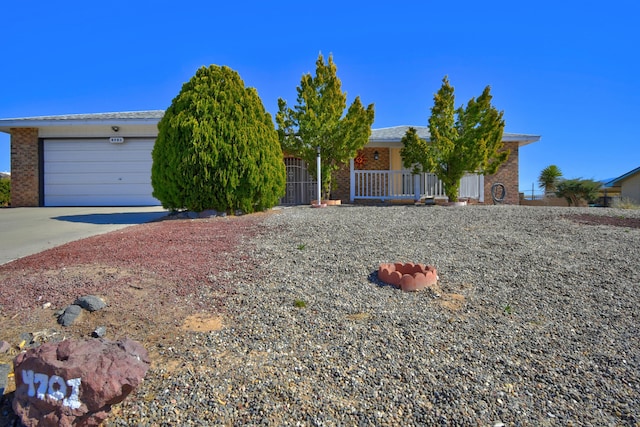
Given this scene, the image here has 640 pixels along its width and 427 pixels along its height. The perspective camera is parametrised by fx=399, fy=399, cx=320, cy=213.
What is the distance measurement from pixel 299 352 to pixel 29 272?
2.92 m

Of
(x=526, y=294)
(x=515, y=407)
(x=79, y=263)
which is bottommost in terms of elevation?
(x=515, y=407)

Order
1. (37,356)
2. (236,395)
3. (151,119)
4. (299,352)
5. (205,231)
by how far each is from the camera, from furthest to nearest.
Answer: (151,119) < (205,231) < (299,352) < (236,395) < (37,356)

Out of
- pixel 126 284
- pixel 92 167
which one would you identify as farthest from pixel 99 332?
pixel 92 167

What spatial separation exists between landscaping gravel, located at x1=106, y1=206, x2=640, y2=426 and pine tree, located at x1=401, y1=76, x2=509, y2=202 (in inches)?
244

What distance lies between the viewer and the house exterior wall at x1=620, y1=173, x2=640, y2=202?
71.5 ft

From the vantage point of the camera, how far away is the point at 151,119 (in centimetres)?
1284

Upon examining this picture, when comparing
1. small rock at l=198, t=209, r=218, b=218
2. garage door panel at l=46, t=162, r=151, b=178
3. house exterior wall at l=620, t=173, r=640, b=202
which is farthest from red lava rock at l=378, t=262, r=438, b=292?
house exterior wall at l=620, t=173, r=640, b=202

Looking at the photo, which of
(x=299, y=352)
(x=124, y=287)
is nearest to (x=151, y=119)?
(x=124, y=287)

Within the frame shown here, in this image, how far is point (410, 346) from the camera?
8.80ft

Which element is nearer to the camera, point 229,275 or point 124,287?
point 124,287

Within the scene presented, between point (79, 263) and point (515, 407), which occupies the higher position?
point (79, 263)

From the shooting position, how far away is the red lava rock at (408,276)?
362 cm

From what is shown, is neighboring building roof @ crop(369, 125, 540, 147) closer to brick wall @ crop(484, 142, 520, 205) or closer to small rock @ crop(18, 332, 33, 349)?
brick wall @ crop(484, 142, 520, 205)

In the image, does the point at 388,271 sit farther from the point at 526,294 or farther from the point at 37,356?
the point at 37,356
